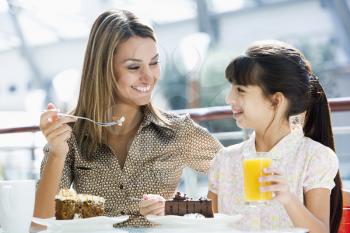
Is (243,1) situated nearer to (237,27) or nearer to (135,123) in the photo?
(237,27)

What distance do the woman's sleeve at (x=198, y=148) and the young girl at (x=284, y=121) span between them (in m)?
0.26

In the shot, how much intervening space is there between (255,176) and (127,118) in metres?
0.69

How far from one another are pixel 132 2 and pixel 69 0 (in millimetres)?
4528

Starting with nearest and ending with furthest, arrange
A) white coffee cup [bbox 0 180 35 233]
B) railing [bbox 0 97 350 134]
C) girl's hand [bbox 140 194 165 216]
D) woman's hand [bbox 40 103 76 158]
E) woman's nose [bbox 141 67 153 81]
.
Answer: white coffee cup [bbox 0 180 35 233]
girl's hand [bbox 140 194 165 216]
woman's hand [bbox 40 103 76 158]
woman's nose [bbox 141 67 153 81]
railing [bbox 0 97 350 134]

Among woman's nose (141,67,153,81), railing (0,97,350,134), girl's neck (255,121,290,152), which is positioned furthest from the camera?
railing (0,97,350,134)

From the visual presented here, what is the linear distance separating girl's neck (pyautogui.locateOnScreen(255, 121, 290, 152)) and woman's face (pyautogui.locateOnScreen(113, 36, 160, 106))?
1.16 ft

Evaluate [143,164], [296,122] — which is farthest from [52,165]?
[296,122]

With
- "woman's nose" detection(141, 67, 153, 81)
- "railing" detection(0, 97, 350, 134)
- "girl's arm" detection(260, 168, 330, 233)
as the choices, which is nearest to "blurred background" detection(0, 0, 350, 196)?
"railing" detection(0, 97, 350, 134)

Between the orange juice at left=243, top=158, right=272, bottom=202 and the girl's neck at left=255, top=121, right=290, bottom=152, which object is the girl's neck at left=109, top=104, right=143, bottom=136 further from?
the orange juice at left=243, top=158, right=272, bottom=202

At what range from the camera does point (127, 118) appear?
6.44ft

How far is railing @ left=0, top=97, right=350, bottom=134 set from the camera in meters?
3.02

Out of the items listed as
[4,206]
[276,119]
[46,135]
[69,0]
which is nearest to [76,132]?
[46,135]

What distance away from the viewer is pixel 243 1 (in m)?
20.7

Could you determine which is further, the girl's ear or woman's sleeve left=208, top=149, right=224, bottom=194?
woman's sleeve left=208, top=149, right=224, bottom=194
